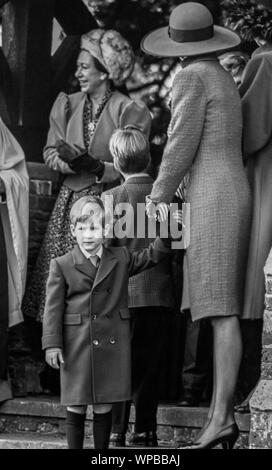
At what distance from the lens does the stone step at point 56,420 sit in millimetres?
7102

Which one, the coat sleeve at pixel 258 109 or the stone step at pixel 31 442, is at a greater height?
the coat sleeve at pixel 258 109

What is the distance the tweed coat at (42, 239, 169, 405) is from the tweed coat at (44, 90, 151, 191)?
4.73 ft

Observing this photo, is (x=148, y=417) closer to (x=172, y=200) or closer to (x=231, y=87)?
(x=172, y=200)

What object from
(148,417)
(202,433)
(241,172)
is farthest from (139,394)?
(241,172)

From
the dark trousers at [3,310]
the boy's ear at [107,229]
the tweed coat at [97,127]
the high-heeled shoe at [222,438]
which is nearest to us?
the high-heeled shoe at [222,438]

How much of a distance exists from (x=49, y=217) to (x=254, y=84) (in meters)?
2.01

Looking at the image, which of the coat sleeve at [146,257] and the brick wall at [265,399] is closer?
the brick wall at [265,399]

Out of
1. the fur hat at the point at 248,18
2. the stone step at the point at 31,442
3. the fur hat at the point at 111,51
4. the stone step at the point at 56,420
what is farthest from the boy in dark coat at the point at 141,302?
the fur hat at the point at 111,51

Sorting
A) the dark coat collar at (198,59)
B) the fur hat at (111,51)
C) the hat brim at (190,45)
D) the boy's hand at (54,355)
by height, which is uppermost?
the hat brim at (190,45)

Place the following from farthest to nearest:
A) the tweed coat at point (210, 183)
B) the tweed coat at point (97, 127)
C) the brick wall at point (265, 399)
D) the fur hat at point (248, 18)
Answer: the tweed coat at point (97, 127)
the fur hat at point (248, 18)
the tweed coat at point (210, 183)
the brick wall at point (265, 399)

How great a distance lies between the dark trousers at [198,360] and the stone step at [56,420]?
15 cm

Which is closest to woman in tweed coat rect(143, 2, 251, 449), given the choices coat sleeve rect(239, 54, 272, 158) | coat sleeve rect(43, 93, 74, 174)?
coat sleeve rect(239, 54, 272, 158)

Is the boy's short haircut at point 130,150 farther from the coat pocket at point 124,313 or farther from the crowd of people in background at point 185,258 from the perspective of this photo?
the coat pocket at point 124,313
